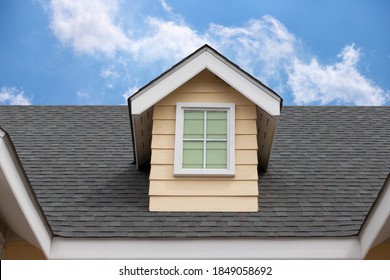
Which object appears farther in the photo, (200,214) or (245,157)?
(245,157)

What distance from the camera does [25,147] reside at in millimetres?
7891

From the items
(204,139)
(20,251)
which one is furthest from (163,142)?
(20,251)

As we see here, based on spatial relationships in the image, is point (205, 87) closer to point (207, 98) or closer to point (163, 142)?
point (207, 98)

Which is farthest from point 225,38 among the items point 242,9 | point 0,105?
point 0,105

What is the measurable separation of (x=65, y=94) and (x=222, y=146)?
59483 mm

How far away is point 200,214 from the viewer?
18.9 ft

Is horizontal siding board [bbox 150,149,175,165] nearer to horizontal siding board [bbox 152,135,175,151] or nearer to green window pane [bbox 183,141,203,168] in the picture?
horizontal siding board [bbox 152,135,175,151]

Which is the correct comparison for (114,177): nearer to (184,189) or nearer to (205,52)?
(184,189)

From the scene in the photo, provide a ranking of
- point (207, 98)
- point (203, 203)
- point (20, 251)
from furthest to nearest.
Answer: point (207, 98), point (203, 203), point (20, 251)

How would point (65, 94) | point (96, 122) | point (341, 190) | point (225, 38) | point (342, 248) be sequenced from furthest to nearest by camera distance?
point (225, 38) → point (65, 94) → point (96, 122) → point (341, 190) → point (342, 248)

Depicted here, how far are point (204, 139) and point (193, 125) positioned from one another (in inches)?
9.3

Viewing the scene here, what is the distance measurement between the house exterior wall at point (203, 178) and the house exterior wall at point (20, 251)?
127cm

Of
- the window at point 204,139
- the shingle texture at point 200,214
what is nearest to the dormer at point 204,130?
the window at point 204,139

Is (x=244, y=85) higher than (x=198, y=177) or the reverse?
higher
